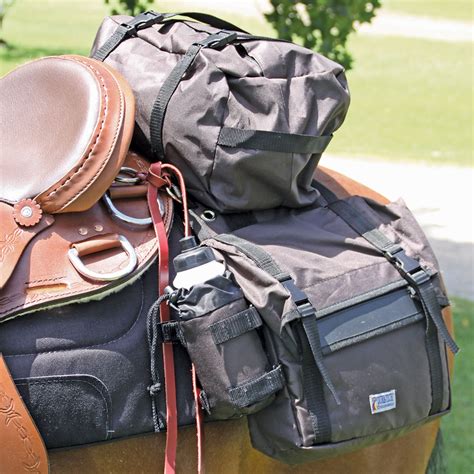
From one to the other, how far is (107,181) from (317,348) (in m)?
0.49

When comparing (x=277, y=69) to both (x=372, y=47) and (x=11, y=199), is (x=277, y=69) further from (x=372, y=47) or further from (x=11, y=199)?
(x=372, y=47)

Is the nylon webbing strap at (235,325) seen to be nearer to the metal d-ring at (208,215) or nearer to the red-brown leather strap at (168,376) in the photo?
the red-brown leather strap at (168,376)

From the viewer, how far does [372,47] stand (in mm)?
16891

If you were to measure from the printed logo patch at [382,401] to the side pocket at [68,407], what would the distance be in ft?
1.64

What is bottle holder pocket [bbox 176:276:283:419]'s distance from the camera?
1470mm

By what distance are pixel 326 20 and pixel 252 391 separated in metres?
2.51

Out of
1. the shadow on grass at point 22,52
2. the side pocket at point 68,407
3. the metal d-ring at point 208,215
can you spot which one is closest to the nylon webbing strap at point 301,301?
the metal d-ring at point 208,215

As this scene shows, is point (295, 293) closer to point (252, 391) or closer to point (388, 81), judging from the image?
point (252, 391)

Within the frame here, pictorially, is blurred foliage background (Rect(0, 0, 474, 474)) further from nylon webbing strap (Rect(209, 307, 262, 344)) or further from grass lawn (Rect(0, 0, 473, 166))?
nylon webbing strap (Rect(209, 307, 262, 344))

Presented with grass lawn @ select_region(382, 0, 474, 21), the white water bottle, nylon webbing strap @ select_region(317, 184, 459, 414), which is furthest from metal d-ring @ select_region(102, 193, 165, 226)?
grass lawn @ select_region(382, 0, 474, 21)

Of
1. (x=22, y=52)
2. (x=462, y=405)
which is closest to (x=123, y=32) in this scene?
(x=462, y=405)

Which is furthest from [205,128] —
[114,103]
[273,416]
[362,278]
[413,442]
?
[413,442]

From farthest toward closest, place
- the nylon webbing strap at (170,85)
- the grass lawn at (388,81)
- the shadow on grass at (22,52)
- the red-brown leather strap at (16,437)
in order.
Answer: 1. the shadow on grass at (22,52)
2. the grass lawn at (388,81)
3. the nylon webbing strap at (170,85)
4. the red-brown leather strap at (16,437)

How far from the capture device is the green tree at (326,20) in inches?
142
